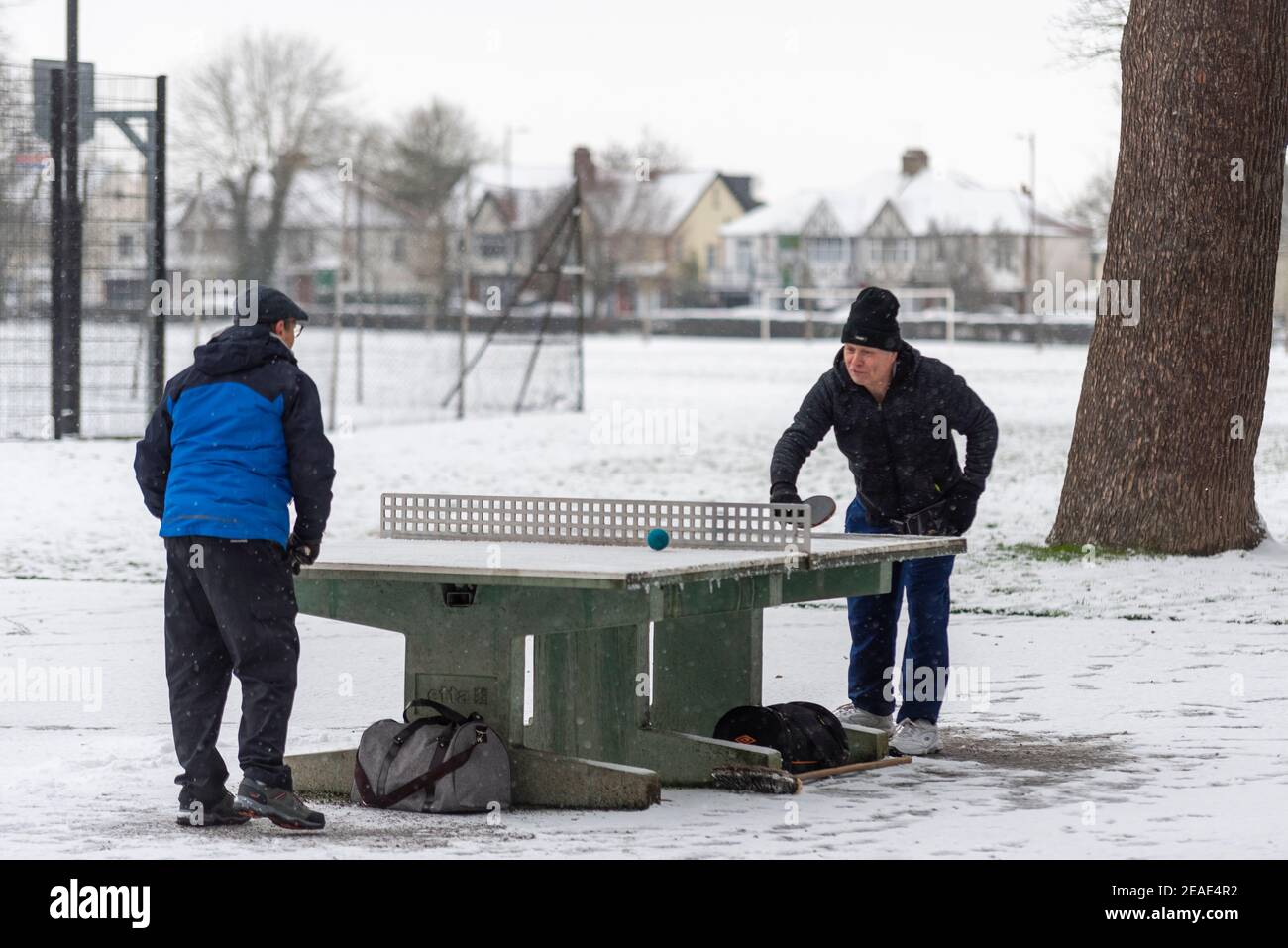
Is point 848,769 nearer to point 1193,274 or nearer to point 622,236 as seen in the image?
point 1193,274

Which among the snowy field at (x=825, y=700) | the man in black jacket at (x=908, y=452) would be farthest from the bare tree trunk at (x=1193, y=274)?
the man in black jacket at (x=908, y=452)

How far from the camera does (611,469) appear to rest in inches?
767

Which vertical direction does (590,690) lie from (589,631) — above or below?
below

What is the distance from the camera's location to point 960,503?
307 inches

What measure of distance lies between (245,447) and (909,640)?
9.73 feet

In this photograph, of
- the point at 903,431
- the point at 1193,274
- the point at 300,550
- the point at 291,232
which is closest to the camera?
the point at 300,550

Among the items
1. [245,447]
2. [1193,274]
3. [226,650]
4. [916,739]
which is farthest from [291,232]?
[245,447]

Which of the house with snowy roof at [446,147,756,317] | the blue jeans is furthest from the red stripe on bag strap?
the house with snowy roof at [446,147,756,317]

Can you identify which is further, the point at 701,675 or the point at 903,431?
the point at 903,431

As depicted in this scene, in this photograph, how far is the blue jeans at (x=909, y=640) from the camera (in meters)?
7.80

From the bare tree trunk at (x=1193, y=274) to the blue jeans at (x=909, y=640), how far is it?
542 cm

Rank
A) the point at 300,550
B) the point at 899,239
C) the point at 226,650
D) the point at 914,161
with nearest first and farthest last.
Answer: the point at 300,550 → the point at 226,650 → the point at 899,239 → the point at 914,161

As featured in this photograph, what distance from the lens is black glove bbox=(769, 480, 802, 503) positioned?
7535mm

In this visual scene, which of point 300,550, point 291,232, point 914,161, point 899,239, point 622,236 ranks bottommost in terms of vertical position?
point 300,550
